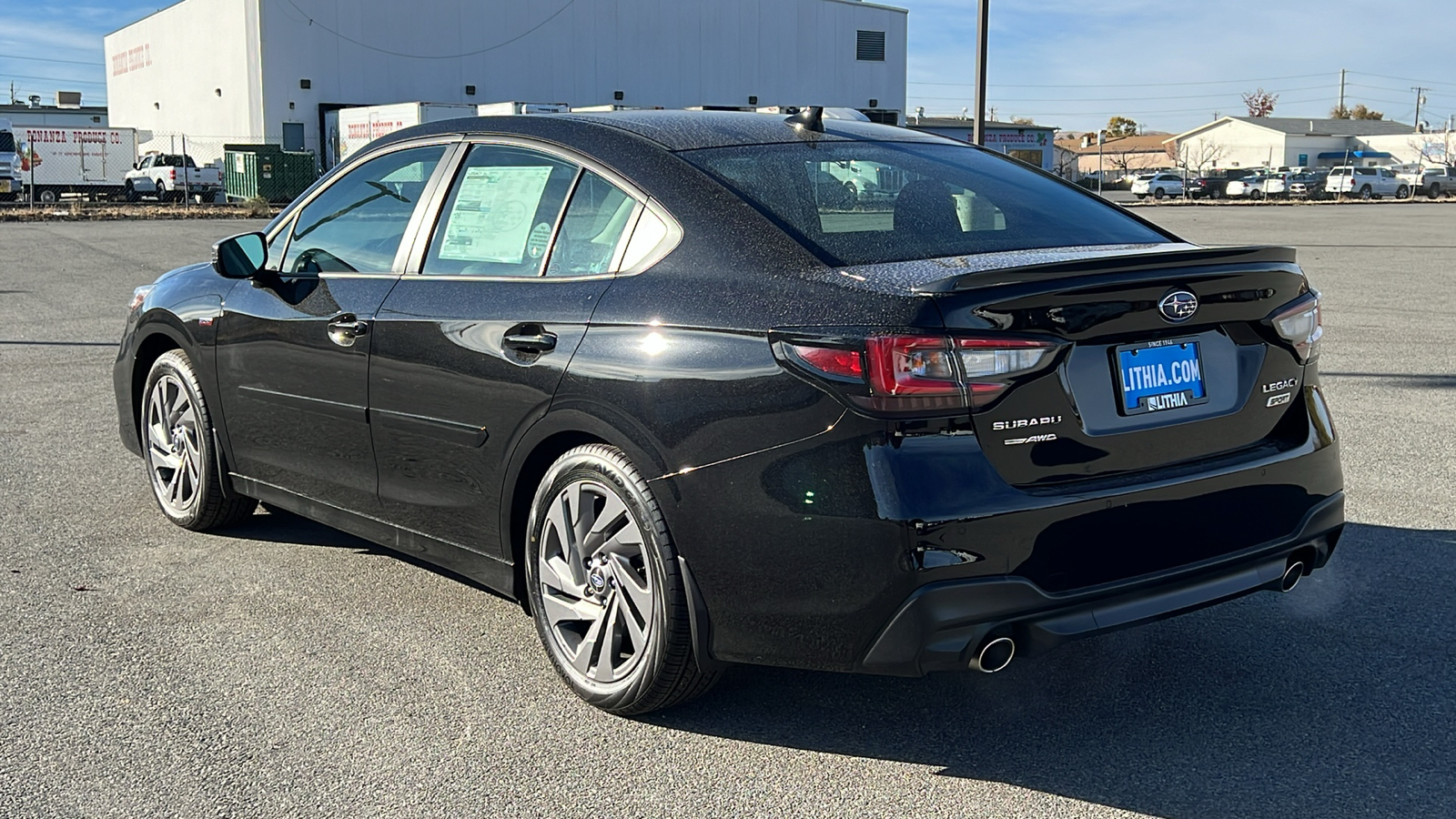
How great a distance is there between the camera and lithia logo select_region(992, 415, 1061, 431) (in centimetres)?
306

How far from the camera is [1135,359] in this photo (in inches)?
129

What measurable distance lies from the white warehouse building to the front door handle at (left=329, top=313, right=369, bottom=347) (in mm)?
55435

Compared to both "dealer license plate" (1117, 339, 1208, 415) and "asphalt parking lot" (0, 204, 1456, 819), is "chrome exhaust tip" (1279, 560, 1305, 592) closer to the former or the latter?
"asphalt parking lot" (0, 204, 1456, 819)

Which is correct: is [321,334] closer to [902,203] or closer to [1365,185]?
[902,203]

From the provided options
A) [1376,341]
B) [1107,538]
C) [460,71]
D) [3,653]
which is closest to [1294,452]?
[1107,538]

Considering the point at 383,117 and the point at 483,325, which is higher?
the point at 383,117

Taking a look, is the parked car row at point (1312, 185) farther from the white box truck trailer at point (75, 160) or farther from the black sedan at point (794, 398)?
the black sedan at point (794, 398)

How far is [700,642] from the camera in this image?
3430mm

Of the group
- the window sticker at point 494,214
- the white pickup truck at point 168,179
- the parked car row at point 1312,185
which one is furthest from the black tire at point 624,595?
the parked car row at point 1312,185

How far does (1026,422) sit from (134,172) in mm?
52822

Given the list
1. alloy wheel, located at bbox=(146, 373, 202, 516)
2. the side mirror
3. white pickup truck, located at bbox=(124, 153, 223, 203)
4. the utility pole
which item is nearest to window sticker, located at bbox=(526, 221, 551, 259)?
the side mirror

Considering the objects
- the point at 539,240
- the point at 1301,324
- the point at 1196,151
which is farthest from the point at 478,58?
the point at 1196,151

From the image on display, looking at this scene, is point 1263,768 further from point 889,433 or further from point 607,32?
point 607,32

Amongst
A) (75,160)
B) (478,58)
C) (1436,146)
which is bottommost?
(75,160)
